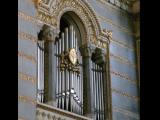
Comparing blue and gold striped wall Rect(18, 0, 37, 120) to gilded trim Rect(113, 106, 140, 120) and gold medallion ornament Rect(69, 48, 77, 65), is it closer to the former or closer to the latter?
gold medallion ornament Rect(69, 48, 77, 65)

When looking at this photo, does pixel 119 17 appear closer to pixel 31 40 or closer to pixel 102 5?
pixel 102 5

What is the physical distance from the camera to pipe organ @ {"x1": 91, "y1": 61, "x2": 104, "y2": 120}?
11.6 m

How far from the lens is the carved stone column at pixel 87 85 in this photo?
11.2 metres

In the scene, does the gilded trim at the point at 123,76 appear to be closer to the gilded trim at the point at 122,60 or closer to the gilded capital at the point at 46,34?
the gilded trim at the point at 122,60

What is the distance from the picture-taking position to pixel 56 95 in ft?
34.2

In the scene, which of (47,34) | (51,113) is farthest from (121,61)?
(51,113)

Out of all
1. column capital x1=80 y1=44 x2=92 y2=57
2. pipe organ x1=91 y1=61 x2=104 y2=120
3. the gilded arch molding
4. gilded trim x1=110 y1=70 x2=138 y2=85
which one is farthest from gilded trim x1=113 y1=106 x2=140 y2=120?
the gilded arch molding

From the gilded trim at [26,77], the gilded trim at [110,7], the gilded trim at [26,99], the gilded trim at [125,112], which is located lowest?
the gilded trim at [125,112]

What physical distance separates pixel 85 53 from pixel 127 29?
231 centimetres

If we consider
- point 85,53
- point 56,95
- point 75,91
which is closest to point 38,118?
point 56,95

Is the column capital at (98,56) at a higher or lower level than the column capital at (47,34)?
lower

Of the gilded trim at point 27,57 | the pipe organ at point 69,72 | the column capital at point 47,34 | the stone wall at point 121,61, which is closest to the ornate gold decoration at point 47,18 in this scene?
the column capital at point 47,34

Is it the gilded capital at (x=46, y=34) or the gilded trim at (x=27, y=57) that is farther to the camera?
the gilded capital at (x=46, y=34)

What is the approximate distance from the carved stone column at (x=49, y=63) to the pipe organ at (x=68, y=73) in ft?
0.83
